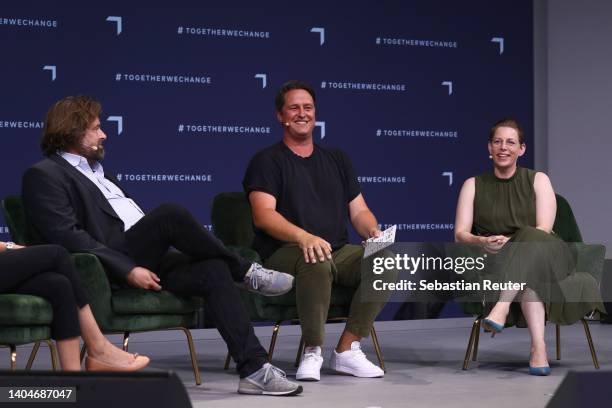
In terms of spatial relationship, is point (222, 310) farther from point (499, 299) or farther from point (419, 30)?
point (419, 30)

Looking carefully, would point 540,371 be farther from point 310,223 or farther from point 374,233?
point 310,223

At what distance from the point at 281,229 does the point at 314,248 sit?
202 millimetres

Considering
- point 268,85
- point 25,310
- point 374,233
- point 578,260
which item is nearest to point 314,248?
point 374,233

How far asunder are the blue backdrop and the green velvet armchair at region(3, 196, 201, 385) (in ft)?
5.56

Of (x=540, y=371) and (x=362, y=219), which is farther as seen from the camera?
(x=362, y=219)

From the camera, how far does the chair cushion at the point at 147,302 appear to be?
3570 mm

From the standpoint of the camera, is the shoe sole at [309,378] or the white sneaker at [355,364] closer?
the shoe sole at [309,378]

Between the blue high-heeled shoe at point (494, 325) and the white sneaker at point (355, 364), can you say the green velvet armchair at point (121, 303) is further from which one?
the blue high-heeled shoe at point (494, 325)

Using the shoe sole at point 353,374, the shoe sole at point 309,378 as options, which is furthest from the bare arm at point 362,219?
the shoe sole at point 309,378

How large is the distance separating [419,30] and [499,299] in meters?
2.86

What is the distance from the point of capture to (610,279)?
6.66 m

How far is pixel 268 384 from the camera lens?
11.3 ft

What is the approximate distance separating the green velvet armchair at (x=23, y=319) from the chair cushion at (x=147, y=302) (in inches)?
14.2

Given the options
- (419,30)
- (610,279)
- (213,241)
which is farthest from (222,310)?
(610,279)
